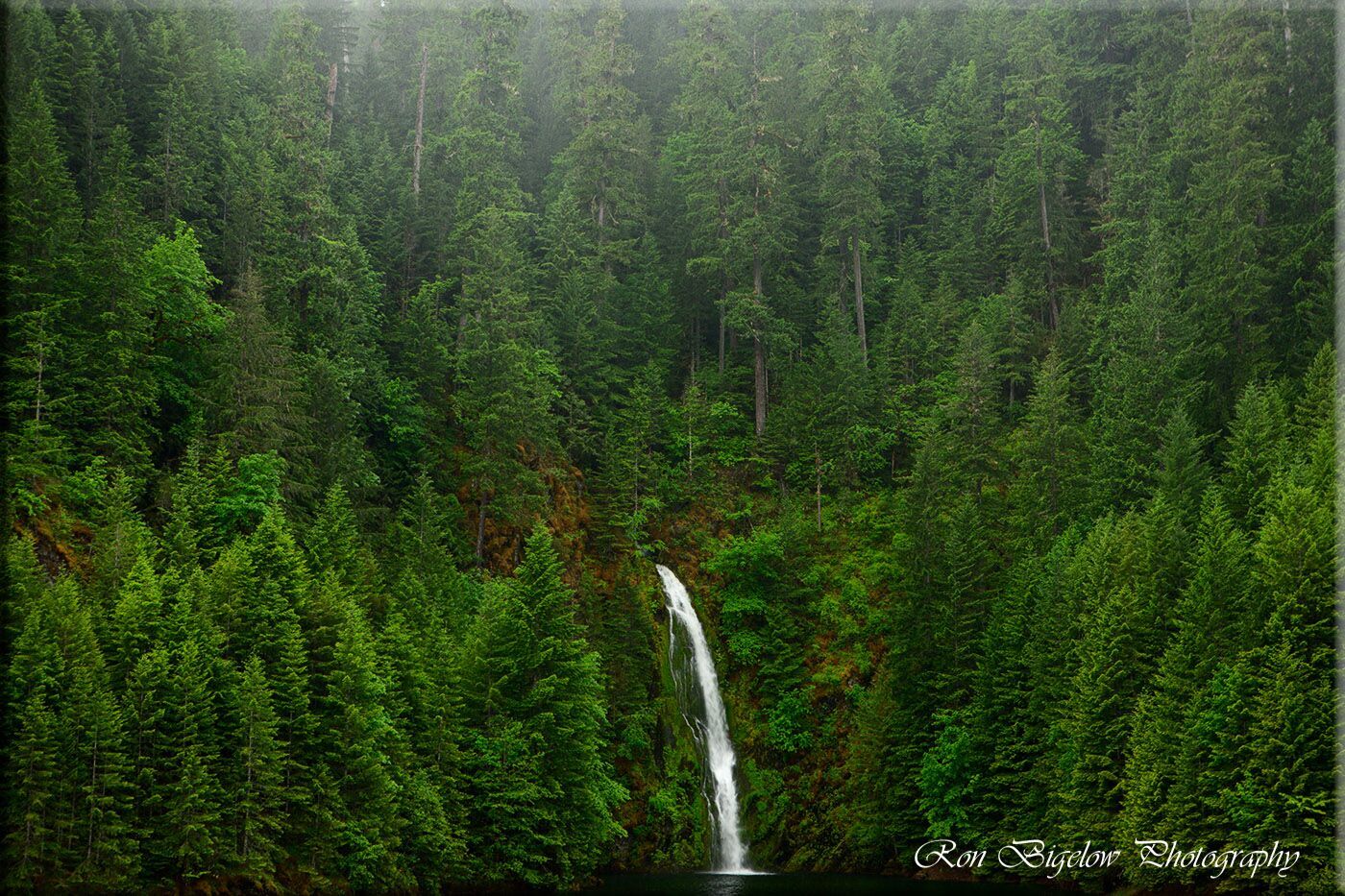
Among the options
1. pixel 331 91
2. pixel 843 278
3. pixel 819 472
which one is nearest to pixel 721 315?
pixel 843 278

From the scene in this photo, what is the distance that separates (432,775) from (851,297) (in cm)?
4050

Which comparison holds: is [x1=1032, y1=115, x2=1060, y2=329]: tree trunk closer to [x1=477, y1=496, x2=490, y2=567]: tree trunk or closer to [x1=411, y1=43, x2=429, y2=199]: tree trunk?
[x1=477, y1=496, x2=490, y2=567]: tree trunk

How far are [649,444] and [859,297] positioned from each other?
48.3ft

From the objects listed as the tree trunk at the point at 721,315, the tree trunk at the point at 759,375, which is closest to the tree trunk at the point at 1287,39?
the tree trunk at the point at 759,375

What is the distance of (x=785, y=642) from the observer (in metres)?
47.8

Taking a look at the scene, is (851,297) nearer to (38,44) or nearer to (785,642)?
(785,642)

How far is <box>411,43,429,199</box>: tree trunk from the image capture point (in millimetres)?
63472

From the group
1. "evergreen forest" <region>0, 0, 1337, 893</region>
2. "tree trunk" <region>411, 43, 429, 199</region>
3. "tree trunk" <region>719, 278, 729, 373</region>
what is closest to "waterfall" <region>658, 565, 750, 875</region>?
"evergreen forest" <region>0, 0, 1337, 893</region>

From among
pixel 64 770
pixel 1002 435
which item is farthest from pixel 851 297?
pixel 64 770

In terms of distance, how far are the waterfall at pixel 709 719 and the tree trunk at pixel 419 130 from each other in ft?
89.2

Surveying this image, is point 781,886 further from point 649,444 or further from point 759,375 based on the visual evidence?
point 759,375

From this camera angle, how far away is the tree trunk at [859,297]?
59125 mm

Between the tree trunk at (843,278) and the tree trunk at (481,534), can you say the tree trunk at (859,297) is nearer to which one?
the tree trunk at (843,278)

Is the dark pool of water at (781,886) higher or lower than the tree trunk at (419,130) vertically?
lower
